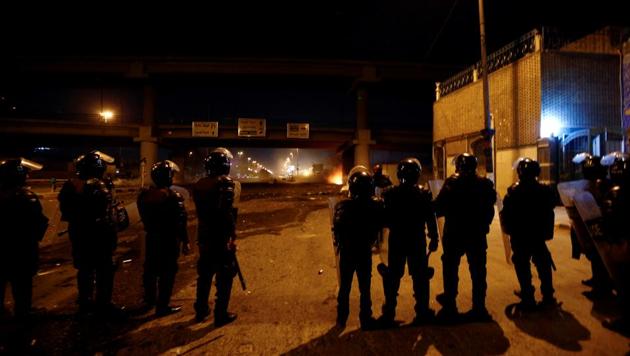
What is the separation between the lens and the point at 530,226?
159 inches

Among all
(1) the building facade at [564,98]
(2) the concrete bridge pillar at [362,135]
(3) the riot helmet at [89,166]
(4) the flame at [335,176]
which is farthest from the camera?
(4) the flame at [335,176]

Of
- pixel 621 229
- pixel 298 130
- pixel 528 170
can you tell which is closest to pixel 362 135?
pixel 298 130

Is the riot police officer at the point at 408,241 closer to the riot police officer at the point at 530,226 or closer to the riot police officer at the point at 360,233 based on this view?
the riot police officer at the point at 360,233

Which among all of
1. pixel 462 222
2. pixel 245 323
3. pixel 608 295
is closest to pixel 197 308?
pixel 245 323

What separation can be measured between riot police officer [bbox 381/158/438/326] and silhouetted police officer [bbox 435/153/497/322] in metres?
0.28

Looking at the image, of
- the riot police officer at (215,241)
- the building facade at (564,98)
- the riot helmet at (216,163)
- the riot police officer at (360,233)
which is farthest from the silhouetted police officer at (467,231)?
the building facade at (564,98)

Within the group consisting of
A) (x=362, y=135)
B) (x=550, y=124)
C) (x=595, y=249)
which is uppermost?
(x=362, y=135)

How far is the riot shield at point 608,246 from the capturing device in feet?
11.1

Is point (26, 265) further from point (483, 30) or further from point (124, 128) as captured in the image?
point (124, 128)

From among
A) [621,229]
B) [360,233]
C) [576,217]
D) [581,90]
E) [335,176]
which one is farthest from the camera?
[335,176]

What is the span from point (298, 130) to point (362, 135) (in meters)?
6.93

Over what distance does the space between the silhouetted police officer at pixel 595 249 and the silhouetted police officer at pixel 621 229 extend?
1.02 metres

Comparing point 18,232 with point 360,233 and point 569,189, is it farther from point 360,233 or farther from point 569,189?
point 569,189

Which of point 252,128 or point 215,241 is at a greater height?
point 252,128
